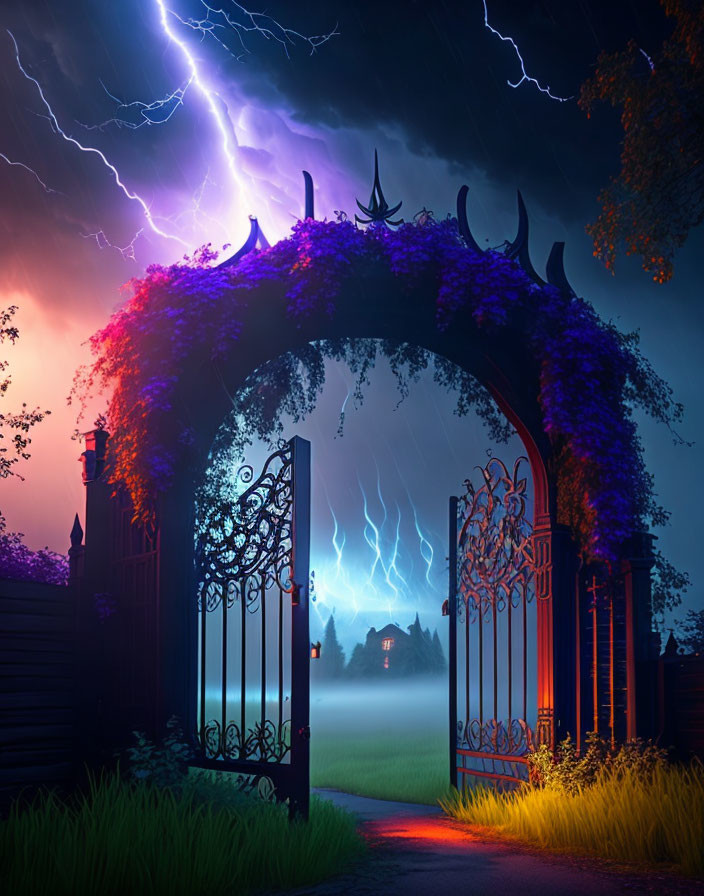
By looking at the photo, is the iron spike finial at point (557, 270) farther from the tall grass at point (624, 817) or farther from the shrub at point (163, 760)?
the shrub at point (163, 760)

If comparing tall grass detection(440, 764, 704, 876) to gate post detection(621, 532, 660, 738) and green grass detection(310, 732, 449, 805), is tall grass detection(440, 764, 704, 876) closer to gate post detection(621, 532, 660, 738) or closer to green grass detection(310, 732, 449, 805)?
gate post detection(621, 532, 660, 738)

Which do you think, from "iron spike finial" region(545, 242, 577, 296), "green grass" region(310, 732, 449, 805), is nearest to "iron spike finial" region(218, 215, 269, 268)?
"iron spike finial" region(545, 242, 577, 296)

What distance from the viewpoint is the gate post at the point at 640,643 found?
9.16 metres

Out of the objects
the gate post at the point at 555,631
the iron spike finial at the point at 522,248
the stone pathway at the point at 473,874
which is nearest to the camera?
the stone pathway at the point at 473,874

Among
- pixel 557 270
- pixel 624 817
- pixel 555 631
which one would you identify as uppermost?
pixel 557 270

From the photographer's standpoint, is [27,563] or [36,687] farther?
[27,563]

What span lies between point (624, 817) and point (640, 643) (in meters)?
2.00

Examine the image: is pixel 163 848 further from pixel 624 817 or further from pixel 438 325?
pixel 438 325

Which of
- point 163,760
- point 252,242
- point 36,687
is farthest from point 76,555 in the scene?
point 252,242

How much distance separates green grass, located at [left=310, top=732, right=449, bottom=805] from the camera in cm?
1324

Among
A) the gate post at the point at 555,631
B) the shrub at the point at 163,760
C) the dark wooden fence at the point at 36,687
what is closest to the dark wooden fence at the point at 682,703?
the gate post at the point at 555,631

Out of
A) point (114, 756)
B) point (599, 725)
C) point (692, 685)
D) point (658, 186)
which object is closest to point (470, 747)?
point (599, 725)

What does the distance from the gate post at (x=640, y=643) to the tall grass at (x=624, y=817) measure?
0.55m

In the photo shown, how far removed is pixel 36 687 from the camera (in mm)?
9062
